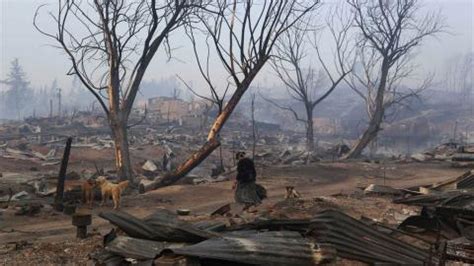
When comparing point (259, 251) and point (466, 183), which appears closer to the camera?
point (259, 251)

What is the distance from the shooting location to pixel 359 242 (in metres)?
5.63

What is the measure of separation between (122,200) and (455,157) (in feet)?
48.1

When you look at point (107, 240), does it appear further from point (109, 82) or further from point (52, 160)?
point (52, 160)

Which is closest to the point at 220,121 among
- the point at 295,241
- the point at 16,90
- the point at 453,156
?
the point at 295,241

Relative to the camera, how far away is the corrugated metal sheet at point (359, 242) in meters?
5.47

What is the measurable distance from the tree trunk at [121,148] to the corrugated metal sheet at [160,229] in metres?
8.69

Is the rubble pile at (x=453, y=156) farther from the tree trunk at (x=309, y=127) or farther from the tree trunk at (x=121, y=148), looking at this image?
the tree trunk at (x=121, y=148)

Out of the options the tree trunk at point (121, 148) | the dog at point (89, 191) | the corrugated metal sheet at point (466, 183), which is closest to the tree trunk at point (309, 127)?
the tree trunk at point (121, 148)

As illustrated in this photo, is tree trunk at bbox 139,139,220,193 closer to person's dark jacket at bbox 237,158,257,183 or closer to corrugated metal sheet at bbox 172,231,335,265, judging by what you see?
person's dark jacket at bbox 237,158,257,183

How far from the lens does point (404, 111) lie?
6481cm

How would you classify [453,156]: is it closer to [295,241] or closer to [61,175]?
[61,175]

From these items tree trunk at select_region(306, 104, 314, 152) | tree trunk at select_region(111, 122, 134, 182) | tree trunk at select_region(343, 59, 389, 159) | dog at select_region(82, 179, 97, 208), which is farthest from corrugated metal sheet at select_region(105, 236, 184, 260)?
tree trunk at select_region(306, 104, 314, 152)

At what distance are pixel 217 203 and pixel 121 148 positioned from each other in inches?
153

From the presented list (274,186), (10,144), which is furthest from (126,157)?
(10,144)
